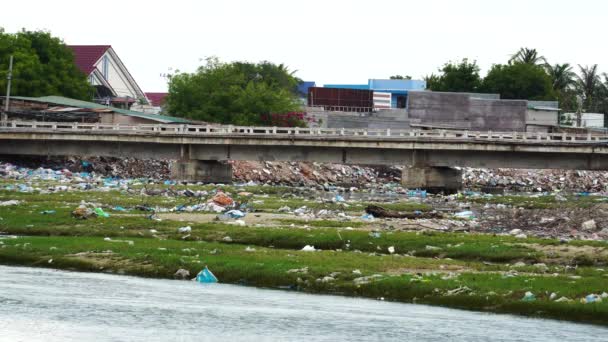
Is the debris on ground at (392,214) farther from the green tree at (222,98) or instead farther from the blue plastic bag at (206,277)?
the green tree at (222,98)

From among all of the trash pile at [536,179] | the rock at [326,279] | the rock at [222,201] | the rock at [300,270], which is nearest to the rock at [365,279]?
the rock at [326,279]

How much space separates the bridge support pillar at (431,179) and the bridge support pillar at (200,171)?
532 inches

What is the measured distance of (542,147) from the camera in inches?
3046

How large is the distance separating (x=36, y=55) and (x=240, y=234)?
82182 millimetres

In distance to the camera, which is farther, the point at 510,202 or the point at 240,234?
the point at 510,202

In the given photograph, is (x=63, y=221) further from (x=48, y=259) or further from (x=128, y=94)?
(x=128, y=94)

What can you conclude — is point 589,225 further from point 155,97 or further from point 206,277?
point 155,97

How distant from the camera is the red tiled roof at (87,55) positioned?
136 m

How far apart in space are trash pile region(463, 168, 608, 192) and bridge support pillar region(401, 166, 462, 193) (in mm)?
23083

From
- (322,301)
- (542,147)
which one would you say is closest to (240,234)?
(322,301)

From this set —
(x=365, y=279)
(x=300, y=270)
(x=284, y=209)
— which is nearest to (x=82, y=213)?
(x=284, y=209)

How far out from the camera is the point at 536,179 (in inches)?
4532

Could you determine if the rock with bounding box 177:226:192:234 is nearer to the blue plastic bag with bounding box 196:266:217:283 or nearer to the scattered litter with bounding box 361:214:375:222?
the blue plastic bag with bounding box 196:266:217:283

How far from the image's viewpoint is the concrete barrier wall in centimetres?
11919
